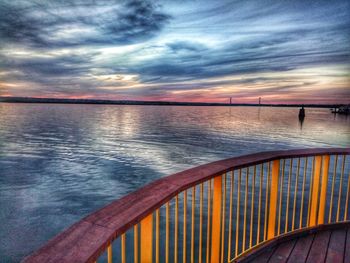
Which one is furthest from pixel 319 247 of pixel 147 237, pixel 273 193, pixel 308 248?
pixel 147 237

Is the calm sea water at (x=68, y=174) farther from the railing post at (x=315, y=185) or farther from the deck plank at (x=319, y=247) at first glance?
the railing post at (x=315, y=185)

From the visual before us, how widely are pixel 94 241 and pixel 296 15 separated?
51.1 feet

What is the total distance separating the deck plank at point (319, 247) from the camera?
2764 mm

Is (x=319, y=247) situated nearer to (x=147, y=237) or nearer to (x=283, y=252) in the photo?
(x=283, y=252)

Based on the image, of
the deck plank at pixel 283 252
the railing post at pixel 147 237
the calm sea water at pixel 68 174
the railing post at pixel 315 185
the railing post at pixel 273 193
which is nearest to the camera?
the railing post at pixel 147 237

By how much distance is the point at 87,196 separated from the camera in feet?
34.6

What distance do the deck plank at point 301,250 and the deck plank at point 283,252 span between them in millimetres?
44

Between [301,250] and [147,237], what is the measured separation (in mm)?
2377

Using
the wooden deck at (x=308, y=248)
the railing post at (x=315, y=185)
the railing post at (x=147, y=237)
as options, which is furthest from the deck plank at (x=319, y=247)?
the railing post at (x=147, y=237)

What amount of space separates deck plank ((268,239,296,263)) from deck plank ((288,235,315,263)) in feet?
0.14

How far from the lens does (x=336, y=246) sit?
3.02m

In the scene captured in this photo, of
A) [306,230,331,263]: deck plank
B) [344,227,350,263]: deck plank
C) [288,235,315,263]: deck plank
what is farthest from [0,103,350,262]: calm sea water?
[344,227,350,263]: deck plank

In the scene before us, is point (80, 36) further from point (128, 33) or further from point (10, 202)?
point (10, 202)

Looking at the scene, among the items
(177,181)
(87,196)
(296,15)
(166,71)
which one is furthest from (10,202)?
(166,71)
